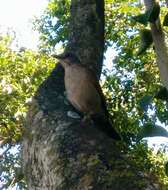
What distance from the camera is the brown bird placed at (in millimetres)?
2789

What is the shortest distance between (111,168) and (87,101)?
39.8 inches

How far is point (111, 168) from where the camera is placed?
1923mm

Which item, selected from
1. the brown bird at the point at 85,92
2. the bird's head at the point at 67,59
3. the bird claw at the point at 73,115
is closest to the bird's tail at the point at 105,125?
the brown bird at the point at 85,92

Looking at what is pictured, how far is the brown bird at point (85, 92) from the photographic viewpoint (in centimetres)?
279

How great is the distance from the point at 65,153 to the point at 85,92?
2.70ft

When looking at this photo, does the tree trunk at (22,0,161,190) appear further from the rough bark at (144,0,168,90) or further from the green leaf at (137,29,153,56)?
the green leaf at (137,29,153,56)

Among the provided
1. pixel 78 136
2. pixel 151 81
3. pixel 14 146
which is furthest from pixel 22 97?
pixel 78 136

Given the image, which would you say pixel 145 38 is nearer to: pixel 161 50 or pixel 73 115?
pixel 161 50

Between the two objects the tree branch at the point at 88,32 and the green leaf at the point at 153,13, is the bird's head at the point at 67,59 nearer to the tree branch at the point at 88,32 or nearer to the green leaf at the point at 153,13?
the tree branch at the point at 88,32

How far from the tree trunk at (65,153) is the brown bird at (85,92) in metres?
0.08

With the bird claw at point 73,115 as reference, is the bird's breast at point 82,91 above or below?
above

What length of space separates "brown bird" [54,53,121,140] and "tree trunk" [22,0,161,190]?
0.08 m

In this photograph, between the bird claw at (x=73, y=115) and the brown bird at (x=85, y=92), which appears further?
the brown bird at (x=85, y=92)

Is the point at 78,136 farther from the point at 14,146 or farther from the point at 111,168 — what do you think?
the point at 14,146
